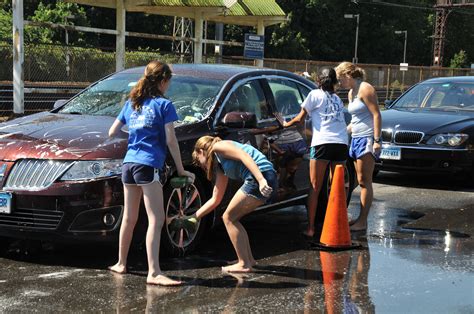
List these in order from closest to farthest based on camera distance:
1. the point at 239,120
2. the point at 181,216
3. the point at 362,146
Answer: the point at 181,216 < the point at 239,120 < the point at 362,146

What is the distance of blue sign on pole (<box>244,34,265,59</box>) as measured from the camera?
23516mm

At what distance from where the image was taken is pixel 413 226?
297 inches

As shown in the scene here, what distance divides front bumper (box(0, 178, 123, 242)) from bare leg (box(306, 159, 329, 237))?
7.06ft

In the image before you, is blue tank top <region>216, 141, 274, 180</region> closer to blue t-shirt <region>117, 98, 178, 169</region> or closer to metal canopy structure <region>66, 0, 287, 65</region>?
blue t-shirt <region>117, 98, 178, 169</region>

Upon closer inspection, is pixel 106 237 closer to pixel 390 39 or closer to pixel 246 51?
pixel 246 51

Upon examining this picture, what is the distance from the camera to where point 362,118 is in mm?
7094

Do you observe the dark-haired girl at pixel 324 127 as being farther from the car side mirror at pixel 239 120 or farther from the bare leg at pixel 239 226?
the bare leg at pixel 239 226

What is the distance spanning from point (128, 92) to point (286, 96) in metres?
1.68

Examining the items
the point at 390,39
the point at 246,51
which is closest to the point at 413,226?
the point at 246,51

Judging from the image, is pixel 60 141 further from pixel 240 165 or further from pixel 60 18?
pixel 60 18

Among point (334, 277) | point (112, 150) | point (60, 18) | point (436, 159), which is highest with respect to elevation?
point (60, 18)

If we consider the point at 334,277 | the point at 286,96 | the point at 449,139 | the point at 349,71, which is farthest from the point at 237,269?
the point at 449,139

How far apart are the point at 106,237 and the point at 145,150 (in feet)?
2.75

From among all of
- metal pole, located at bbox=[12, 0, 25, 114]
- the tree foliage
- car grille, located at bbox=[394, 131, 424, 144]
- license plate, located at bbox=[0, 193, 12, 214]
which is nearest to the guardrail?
metal pole, located at bbox=[12, 0, 25, 114]
